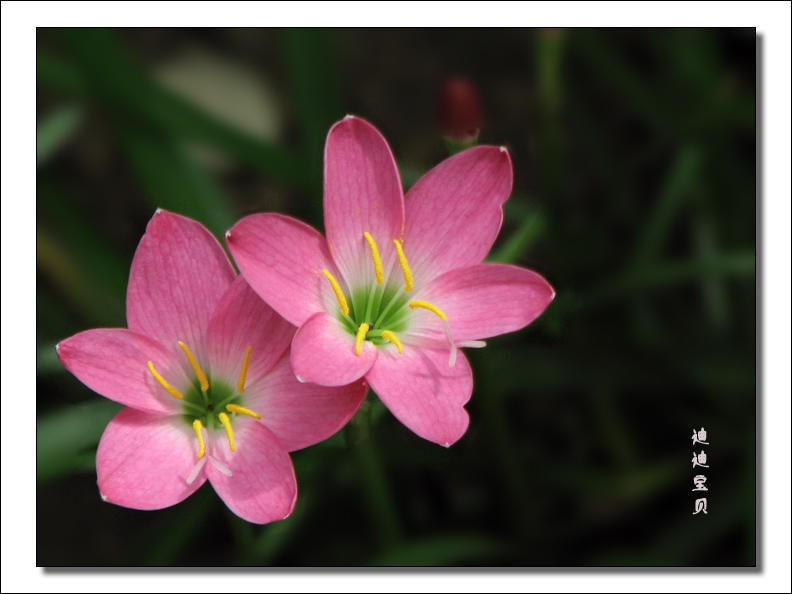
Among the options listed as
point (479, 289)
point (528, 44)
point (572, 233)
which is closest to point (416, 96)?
point (528, 44)

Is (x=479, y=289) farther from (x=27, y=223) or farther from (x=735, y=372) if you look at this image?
(x=735, y=372)

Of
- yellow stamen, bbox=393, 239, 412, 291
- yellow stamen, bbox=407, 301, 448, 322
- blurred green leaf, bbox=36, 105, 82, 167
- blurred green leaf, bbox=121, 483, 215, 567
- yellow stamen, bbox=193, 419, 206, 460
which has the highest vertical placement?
blurred green leaf, bbox=36, 105, 82, 167

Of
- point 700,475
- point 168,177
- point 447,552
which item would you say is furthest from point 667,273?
point 168,177

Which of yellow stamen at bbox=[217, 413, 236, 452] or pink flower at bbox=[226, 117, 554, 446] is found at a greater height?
pink flower at bbox=[226, 117, 554, 446]

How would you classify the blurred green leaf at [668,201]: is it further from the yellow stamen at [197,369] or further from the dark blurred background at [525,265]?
the yellow stamen at [197,369]

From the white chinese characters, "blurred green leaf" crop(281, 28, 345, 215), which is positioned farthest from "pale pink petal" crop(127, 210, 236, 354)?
the white chinese characters

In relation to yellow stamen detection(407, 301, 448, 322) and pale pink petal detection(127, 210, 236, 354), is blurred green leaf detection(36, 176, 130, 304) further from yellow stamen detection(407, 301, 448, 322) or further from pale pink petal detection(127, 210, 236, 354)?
yellow stamen detection(407, 301, 448, 322)

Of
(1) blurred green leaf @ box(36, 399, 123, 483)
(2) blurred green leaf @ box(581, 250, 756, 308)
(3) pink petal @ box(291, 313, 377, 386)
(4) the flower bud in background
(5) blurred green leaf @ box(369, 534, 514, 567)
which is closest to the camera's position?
(3) pink petal @ box(291, 313, 377, 386)
